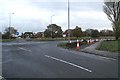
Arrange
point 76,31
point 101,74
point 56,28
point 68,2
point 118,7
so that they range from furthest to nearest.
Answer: point 56,28 → point 76,31 → point 118,7 → point 68,2 → point 101,74

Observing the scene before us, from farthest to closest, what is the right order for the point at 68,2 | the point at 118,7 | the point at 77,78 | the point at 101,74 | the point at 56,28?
1. the point at 56,28
2. the point at 118,7
3. the point at 68,2
4. the point at 101,74
5. the point at 77,78

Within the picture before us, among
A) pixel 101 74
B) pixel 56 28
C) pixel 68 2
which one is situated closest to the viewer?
pixel 101 74

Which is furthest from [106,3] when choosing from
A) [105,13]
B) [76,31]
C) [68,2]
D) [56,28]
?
[56,28]

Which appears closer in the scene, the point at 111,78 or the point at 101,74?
the point at 111,78

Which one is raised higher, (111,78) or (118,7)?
(118,7)

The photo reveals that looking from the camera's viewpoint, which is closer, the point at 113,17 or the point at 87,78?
the point at 87,78

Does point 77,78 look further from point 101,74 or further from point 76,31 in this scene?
point 76,31

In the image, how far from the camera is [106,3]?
72562 mm

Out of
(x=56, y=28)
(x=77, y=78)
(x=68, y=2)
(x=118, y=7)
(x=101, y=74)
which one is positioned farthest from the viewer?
(x=56, y=28)

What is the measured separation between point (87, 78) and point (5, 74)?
12.1ft

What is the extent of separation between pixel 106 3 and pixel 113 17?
4.84m

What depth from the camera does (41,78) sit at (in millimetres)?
11250

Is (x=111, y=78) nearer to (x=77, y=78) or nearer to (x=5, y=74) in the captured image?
(x=77, y=78)

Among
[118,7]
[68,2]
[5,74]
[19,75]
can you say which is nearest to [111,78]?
[19,75]
